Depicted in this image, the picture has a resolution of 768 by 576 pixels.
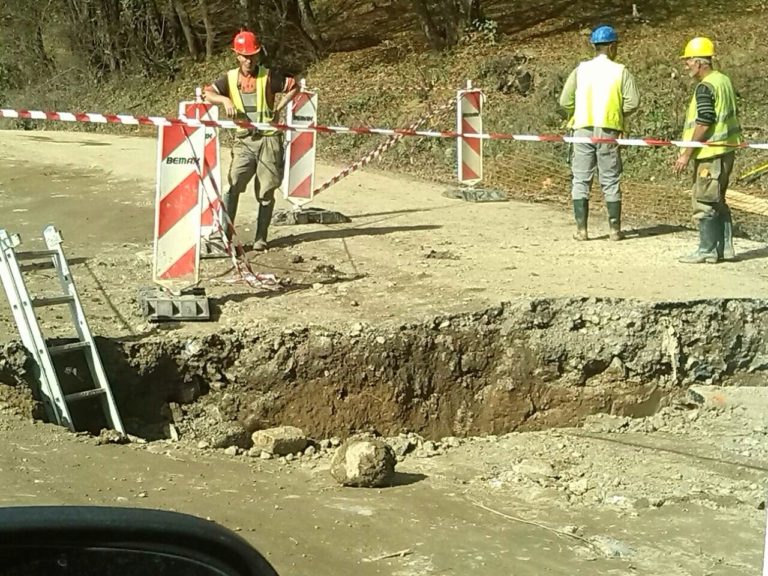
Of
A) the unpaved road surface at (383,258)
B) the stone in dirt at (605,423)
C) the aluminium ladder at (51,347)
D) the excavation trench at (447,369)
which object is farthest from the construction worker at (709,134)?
the aluminium ladder at (51,347)

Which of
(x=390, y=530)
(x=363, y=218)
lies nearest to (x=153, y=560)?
→ (x=390, y=530)

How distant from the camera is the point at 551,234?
1103cm

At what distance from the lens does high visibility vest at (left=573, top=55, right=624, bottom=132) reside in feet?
33.3

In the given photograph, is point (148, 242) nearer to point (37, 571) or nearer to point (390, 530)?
point (390, 530)

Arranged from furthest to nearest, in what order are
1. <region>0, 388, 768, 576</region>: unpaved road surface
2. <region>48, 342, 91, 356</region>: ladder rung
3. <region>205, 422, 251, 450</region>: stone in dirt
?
<region>205, 422, 251, 450</region>: stone in dirt, <region>48, 342, 91, 356</region>: ladder rung, <region>0, 388, 768, 576</region>: unpaved road surface

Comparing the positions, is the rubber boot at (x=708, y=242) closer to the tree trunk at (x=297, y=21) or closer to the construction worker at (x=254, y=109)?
the construction worker at (x=254, y=109)

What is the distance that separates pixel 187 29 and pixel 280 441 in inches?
889

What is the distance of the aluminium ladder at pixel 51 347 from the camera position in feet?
21.8

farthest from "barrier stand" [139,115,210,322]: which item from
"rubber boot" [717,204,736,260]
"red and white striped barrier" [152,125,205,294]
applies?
"rubber boot" [717,204,736,260]

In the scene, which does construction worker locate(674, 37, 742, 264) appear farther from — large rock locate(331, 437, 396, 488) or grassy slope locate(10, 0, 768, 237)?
large rock locate(331, 437, 396, 488)

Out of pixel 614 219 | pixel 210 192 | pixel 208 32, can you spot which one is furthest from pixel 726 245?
pixel 208 32

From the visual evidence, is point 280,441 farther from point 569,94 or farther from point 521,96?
point 521,96

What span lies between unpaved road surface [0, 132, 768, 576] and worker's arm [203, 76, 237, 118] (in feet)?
4.52

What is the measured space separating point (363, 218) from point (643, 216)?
3.34 meters
